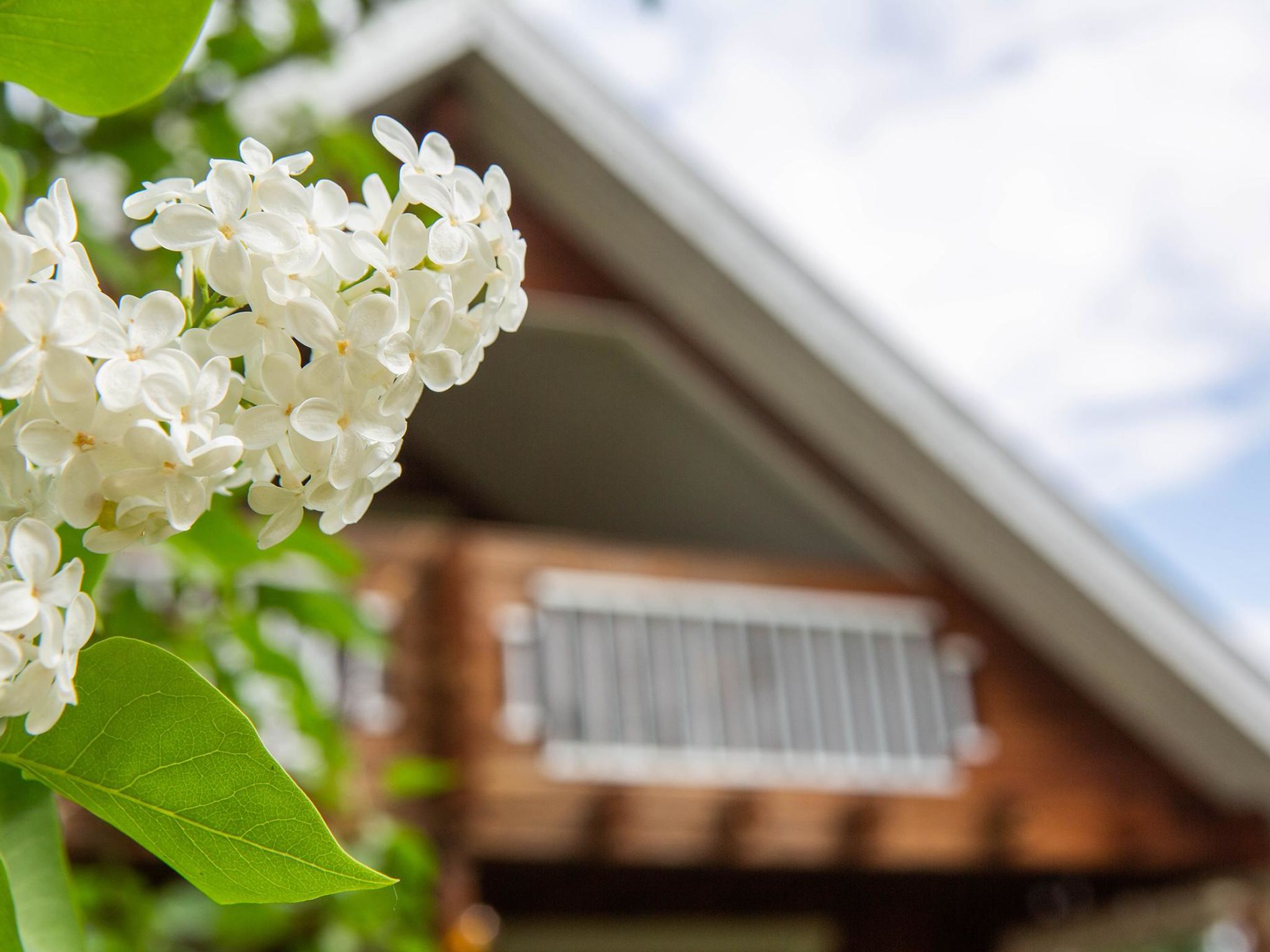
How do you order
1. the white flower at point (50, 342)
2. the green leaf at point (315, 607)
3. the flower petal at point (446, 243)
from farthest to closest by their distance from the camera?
the green leaf at point (315, 607)
the flower petal at point (446, 243)
the white flower at point (50, 342)

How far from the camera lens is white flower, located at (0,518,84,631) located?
1.28 ft

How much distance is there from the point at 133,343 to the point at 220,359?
3cm

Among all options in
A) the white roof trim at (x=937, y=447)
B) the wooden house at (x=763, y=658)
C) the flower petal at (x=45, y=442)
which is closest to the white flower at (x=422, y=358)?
the flower petal at (x=45, y=442)

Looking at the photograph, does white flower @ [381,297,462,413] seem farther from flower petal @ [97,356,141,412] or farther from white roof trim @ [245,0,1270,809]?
white roof trim @ [245,0,1270,809]

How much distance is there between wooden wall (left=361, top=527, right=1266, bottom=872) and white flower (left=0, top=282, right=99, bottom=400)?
Answer: 5.32 m

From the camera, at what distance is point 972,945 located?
749cm

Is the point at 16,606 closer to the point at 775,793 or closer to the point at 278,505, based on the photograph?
the point at 278,505

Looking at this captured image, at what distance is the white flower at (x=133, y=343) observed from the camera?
1.35ft

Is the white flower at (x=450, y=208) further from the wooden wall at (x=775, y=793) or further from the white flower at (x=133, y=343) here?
the wooden wall at (x=775, y=793)

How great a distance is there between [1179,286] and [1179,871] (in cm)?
401

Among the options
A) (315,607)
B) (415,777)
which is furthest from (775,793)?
(315,607)

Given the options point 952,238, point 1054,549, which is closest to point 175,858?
point 1054,549

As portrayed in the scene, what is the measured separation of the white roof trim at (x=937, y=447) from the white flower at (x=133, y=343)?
653cm

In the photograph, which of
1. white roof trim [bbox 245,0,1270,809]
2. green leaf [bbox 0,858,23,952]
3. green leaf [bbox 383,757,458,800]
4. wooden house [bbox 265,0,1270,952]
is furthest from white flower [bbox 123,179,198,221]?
white roof trim [bbox 245,0,1270,809]
